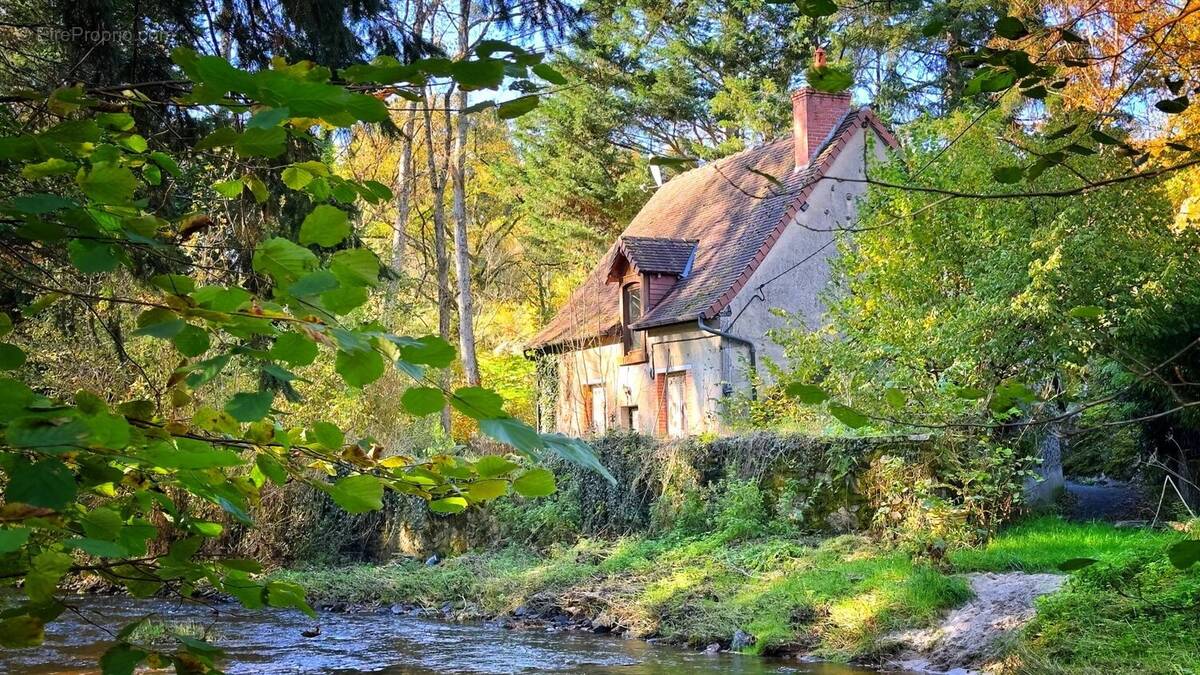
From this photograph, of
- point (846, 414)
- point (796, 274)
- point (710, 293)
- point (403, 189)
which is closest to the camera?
point (846, 414)

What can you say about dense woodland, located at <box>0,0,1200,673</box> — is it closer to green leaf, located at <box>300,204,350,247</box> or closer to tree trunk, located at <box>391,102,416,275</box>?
green leaf, located at <box>300,204,350,247</box>

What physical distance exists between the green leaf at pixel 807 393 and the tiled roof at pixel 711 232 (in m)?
16.9

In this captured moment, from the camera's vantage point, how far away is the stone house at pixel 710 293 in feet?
68.7

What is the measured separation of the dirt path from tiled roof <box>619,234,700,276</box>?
13.2 m

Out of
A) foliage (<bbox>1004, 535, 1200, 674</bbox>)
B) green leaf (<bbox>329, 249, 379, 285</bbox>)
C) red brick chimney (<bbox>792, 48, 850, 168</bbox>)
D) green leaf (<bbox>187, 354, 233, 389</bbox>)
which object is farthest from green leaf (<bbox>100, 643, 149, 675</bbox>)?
Result: red brick chimney (<bbox>792, 48, 850, 168</bbox>)

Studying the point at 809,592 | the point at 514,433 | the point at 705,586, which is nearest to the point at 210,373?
the point at 514,433

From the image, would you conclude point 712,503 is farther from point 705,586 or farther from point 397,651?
point 397,651

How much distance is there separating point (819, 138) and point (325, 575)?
41.8ft

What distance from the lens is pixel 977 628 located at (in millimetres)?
9320

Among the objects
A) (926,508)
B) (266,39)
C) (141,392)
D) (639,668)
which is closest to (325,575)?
(141,392)

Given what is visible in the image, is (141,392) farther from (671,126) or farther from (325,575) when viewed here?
(671,126)

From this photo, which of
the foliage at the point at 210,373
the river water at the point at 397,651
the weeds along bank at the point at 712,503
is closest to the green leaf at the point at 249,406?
the foliage at the point at 210,373

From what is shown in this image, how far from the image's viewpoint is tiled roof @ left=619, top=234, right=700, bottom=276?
22547 mm

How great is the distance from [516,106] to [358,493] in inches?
24.1
